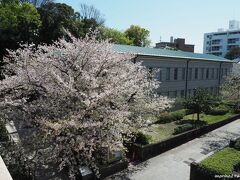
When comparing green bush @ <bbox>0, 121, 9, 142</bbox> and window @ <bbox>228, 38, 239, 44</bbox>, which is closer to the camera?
green bush @ <bbox>0, 121, 9, 142</bbox>

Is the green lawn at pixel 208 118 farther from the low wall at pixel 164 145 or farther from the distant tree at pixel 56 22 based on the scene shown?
the distant tree at pixel 56 22

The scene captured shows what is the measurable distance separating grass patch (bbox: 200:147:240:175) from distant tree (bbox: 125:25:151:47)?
51.1m

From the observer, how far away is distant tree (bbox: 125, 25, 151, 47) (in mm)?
62781

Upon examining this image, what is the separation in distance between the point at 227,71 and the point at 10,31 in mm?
36463

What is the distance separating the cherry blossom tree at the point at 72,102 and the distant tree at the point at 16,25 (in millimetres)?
20246

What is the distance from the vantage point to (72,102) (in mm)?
9586

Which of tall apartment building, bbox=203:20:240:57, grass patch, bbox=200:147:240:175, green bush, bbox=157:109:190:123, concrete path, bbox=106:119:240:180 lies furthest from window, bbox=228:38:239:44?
grass patch, bbox=200:147:240:175

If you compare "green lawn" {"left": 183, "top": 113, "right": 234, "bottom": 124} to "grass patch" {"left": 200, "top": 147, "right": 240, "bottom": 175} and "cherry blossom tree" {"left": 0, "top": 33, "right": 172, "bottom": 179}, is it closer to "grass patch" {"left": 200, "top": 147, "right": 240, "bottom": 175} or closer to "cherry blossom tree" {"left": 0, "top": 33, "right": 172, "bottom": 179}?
"grass patch" {"left": 200, "top": 147, "right": 240, "bottom": 175}

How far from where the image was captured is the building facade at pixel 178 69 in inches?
1031

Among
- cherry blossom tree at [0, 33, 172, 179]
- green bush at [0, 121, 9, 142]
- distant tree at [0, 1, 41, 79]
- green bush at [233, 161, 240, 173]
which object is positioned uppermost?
distant tree at [0, 1, 41, 79]

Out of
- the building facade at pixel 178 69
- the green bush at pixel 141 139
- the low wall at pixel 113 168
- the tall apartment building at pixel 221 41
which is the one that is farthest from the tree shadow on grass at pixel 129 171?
the tall apartment building at pixel 221 41

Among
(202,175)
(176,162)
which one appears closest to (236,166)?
(202,175)

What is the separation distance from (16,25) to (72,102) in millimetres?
25869

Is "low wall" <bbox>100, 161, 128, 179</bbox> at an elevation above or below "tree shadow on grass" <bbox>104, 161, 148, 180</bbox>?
above
